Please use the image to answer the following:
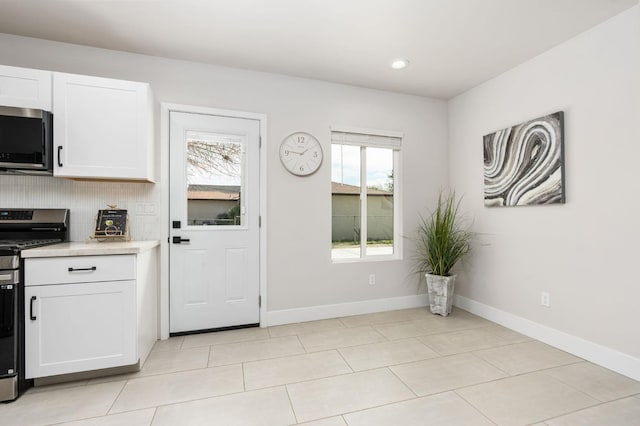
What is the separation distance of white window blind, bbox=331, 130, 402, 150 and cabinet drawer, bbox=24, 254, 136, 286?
2248 millimetres

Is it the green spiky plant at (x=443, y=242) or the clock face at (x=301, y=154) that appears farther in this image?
the green spiky plant at (x=443, y=242)

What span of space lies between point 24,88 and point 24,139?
37cm

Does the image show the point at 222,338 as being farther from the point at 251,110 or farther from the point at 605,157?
the point at 605,157

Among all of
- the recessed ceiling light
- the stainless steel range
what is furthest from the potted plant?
the stainless steel range

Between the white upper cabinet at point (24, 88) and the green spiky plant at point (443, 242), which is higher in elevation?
the white upper cabinet at point (24, 88)

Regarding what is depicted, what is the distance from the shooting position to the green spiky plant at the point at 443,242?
3.29 m

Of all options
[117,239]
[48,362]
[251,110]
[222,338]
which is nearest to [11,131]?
[117,239]

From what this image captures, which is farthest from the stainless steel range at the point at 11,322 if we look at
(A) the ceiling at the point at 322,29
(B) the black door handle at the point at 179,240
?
(A) the ceiling at the point at 322,29

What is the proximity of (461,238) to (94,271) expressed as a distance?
3464 millimetres

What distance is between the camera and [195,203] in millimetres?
2861

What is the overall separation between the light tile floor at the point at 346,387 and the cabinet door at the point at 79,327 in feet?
0.55

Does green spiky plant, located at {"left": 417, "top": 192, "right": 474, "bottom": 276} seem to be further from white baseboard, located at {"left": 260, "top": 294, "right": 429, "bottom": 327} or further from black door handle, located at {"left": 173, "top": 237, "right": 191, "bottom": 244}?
black door handle, located at {"left": 173, "top": 237, "right": 191, "bottom": 244}

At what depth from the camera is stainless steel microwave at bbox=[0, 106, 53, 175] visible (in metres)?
2.07

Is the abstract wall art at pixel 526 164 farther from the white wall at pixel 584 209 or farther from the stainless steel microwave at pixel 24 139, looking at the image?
the stainless steel microwave at pixel 24 139
